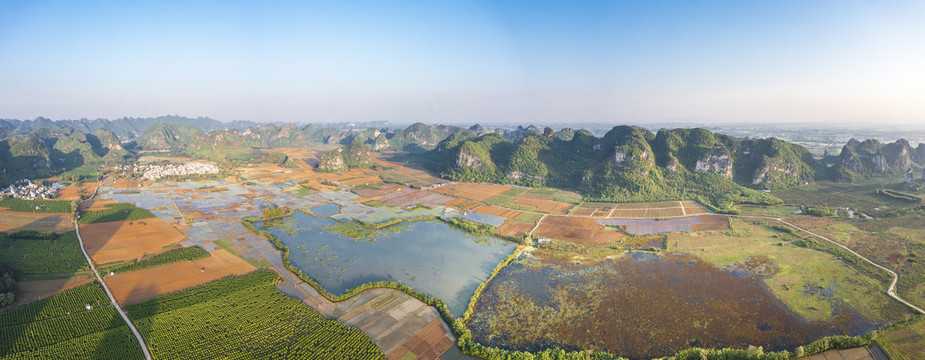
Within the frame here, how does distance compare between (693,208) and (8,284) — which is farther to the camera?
(693,208)

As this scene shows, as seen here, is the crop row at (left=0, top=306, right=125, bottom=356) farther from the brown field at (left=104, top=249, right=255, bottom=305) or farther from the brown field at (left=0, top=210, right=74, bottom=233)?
the brown field at (left=0, top=210, right=74, bottom=233)

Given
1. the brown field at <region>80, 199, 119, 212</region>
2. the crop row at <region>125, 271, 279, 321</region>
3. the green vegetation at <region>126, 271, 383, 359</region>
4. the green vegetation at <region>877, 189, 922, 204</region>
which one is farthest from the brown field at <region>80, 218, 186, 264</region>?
the green vegetation at <region>877, 189, 922, 204</region>

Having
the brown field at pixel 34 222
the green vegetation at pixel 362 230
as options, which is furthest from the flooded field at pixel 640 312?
the brown field at pixel 34 222

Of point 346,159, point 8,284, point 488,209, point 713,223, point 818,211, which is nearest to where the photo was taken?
point 8,284

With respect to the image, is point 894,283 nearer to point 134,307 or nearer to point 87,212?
point 134,307

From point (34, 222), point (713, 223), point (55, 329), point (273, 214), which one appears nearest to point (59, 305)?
point (55, 329)

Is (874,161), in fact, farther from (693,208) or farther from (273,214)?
(273,214)

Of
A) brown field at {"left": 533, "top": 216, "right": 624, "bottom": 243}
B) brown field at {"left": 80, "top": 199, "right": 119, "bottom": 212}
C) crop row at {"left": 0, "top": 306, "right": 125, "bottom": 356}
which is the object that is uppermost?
brown field at {"left": 533, "top": 216, "right": 624, "bottom": 243}

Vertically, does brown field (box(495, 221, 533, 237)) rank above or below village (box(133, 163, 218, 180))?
above
